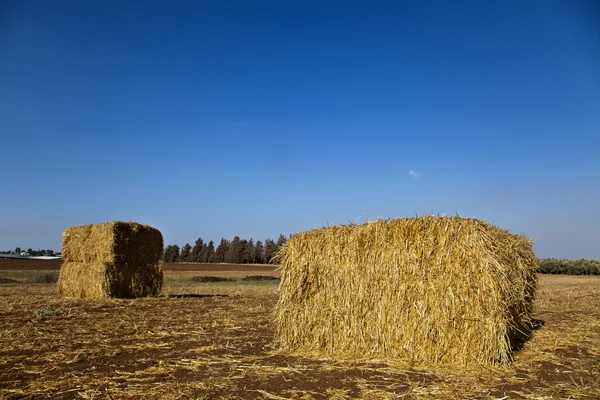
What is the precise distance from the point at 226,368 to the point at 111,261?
495 inches

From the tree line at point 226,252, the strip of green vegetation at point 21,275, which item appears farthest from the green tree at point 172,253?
the strip of green vegetation at point 21,275

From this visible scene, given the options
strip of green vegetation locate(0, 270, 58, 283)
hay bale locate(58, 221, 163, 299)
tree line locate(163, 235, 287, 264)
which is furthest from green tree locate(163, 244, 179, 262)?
hay bale locate(58, 221, 163, 299)

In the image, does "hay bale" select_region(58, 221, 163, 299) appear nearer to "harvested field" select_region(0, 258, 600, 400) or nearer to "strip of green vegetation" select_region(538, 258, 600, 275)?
"harvested field" select_region(0, 258, 600, 400)

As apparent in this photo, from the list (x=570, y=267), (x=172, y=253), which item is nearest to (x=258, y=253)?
(x=172, y=253)

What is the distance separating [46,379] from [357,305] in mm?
5113

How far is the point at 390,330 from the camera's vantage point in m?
7.61

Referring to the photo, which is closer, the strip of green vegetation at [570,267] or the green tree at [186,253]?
the strip of green vegetation at [570,267]

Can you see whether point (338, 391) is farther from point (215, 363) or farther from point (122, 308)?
point (122, 308)

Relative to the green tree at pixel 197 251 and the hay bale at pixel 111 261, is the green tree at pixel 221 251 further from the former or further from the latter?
the hay bale at pixel 111 261

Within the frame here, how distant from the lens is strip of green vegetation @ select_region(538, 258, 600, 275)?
172 ft

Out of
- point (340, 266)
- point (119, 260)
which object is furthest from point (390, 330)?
point (119, 260)

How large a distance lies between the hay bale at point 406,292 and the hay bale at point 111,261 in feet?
36.9

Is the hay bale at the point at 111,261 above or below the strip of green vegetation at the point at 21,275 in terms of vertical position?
above

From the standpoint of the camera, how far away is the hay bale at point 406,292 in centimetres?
708
